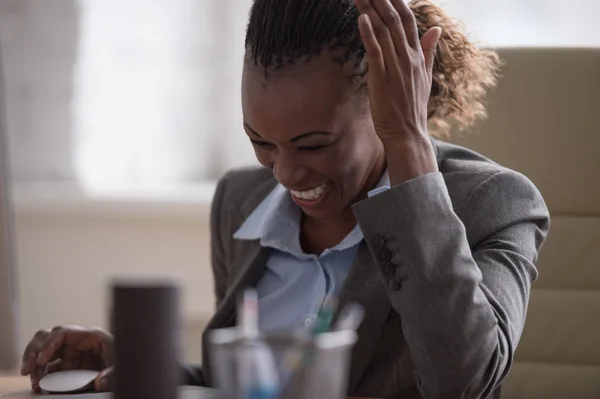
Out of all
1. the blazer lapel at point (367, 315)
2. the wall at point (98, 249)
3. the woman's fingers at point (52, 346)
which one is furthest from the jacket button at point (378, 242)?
the wall at point (98, 249)

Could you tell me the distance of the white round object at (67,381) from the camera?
1180 millimetres

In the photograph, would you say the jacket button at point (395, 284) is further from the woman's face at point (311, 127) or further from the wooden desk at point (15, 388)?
the wooden desk at point (15, 388)

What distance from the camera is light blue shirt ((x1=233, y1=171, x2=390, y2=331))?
4.59 ft

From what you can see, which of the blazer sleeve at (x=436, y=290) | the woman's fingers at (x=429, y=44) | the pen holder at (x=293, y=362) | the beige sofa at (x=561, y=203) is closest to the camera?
the pen holder at (x=293, y=362)

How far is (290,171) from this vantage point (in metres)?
1.28

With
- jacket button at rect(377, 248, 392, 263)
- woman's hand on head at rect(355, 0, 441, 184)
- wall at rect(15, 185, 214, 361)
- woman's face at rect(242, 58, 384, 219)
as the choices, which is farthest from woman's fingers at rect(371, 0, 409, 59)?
wall at rect(15, 185, 214, 361)

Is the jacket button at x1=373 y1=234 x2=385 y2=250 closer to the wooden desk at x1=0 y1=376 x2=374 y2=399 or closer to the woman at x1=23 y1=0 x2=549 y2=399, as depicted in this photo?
the woman at x1=23 y1=0 x2=549 y2=399

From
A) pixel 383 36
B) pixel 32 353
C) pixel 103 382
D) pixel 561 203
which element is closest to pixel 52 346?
pixel 32 353

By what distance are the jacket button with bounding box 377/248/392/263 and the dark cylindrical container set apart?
381 millimetres

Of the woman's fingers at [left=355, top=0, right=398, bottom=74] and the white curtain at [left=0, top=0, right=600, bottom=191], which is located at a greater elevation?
the woman's fingers at [left=355, top=0, right=398, bottom=74]

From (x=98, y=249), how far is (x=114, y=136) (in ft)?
1.14

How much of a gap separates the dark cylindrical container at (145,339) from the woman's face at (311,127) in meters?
0.52

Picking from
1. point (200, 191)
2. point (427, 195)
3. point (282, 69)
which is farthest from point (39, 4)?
point (427, 195)

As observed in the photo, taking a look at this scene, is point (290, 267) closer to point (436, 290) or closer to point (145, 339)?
point (436, 290)
